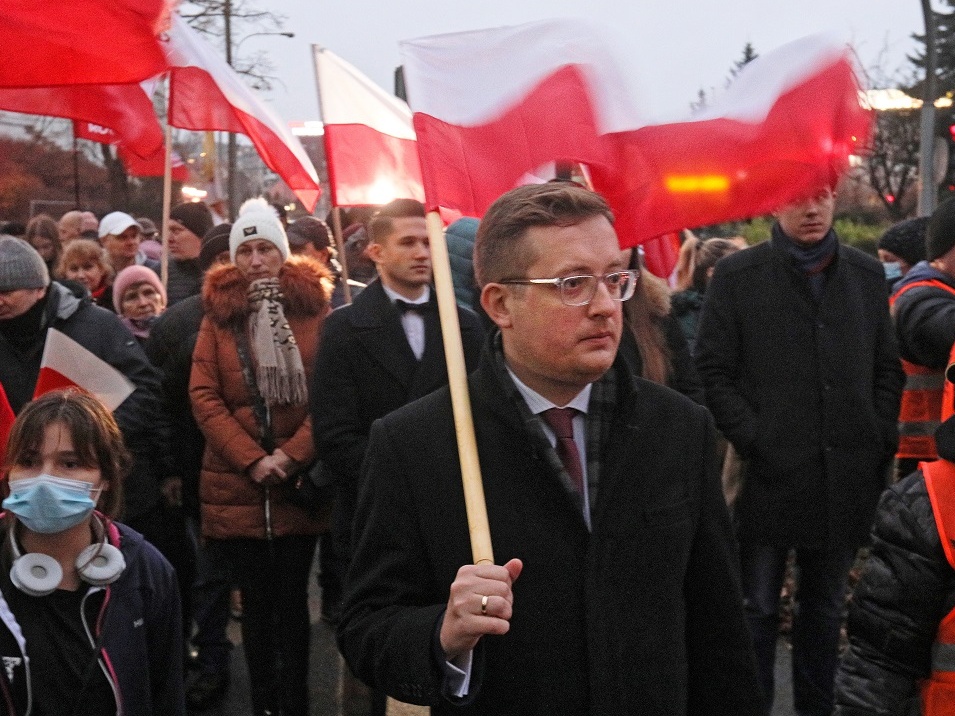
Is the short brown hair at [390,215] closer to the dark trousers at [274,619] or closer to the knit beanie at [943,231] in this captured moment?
the dark trousers at [274,619]

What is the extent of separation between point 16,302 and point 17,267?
0.45 ft

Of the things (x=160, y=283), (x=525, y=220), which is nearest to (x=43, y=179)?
(x=160, y=283)

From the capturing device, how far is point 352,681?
17.0 feet

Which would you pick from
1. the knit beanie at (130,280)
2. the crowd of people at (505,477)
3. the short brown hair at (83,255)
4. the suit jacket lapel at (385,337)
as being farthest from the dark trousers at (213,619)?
the short brown hair at (83,255)

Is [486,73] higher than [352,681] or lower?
higher

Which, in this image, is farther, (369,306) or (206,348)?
(206,348)

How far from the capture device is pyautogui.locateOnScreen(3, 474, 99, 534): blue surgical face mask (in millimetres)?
3285

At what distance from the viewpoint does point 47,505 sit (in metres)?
3.29

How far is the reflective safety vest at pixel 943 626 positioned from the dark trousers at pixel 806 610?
2.27 meters

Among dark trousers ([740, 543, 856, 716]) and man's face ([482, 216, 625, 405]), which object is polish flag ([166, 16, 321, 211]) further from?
man's face ([482, 216, 625, 405])

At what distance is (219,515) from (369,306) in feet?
3.74

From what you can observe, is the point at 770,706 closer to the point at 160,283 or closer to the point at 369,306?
the point at 369,306

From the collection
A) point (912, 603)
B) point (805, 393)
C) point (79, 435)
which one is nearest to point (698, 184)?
point (912, 603)

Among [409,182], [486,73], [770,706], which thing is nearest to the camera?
[486,73]
